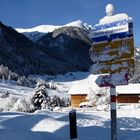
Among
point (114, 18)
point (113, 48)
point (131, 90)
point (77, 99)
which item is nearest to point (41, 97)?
point (131, 90)

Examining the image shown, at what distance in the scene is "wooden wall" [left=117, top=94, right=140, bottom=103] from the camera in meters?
93.3

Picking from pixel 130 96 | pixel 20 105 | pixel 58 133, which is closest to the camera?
pixel 58 133

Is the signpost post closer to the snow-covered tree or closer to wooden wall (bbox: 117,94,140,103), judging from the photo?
the snow-covered tree

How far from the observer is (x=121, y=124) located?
19.7 m

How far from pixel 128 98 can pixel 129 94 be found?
0.95 m

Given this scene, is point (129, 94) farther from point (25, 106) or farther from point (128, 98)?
point (25, 106)

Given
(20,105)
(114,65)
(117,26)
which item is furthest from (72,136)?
(20,105)

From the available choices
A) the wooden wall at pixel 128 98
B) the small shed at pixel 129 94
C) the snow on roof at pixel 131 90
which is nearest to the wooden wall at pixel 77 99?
the wooden wall at pixel 128 98

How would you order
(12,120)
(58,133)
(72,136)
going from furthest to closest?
(12,120) → (58,133) → (72,136)

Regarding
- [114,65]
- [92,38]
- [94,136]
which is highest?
[92,38]

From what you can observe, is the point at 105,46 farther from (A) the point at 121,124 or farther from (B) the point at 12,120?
(A) the point at 121,124

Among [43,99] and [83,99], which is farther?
[83,99]

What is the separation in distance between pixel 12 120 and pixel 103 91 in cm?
6314

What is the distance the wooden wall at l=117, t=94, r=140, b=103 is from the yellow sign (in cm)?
8280
